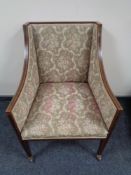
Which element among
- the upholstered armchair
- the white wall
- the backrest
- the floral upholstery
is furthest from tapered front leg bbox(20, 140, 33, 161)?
the white wall

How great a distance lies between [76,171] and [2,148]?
59 centimetres

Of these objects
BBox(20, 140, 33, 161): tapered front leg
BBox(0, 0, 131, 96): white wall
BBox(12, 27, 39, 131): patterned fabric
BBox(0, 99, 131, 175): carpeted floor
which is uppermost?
BBox(0, 0, 131, 96): white wall

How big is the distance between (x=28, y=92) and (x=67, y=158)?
1.88 ft

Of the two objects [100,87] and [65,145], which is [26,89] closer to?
[100,87]

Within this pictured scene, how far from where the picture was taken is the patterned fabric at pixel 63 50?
1.20 meters

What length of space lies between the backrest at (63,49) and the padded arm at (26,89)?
0.06 metres

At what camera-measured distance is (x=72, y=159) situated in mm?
1272

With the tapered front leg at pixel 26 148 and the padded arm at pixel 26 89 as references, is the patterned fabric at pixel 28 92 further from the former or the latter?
the tapered front leg at pixel 26 148

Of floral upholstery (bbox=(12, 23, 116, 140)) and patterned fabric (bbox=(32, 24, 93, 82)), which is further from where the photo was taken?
patterned fabric (bbox=(32, 24, 93, 82))

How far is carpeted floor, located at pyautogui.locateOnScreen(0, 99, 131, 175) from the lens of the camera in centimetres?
121

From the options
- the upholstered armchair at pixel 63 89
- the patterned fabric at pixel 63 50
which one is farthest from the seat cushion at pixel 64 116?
the patterned fabric at pixel 63 50

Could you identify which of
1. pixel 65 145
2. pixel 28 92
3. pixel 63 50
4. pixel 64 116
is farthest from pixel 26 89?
pixel 65 145

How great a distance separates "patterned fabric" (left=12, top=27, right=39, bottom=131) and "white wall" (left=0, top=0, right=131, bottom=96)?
171mm

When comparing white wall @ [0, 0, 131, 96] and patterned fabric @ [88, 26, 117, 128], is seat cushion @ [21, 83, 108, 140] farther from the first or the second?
white wall @ [0, 0, 131, 96]
